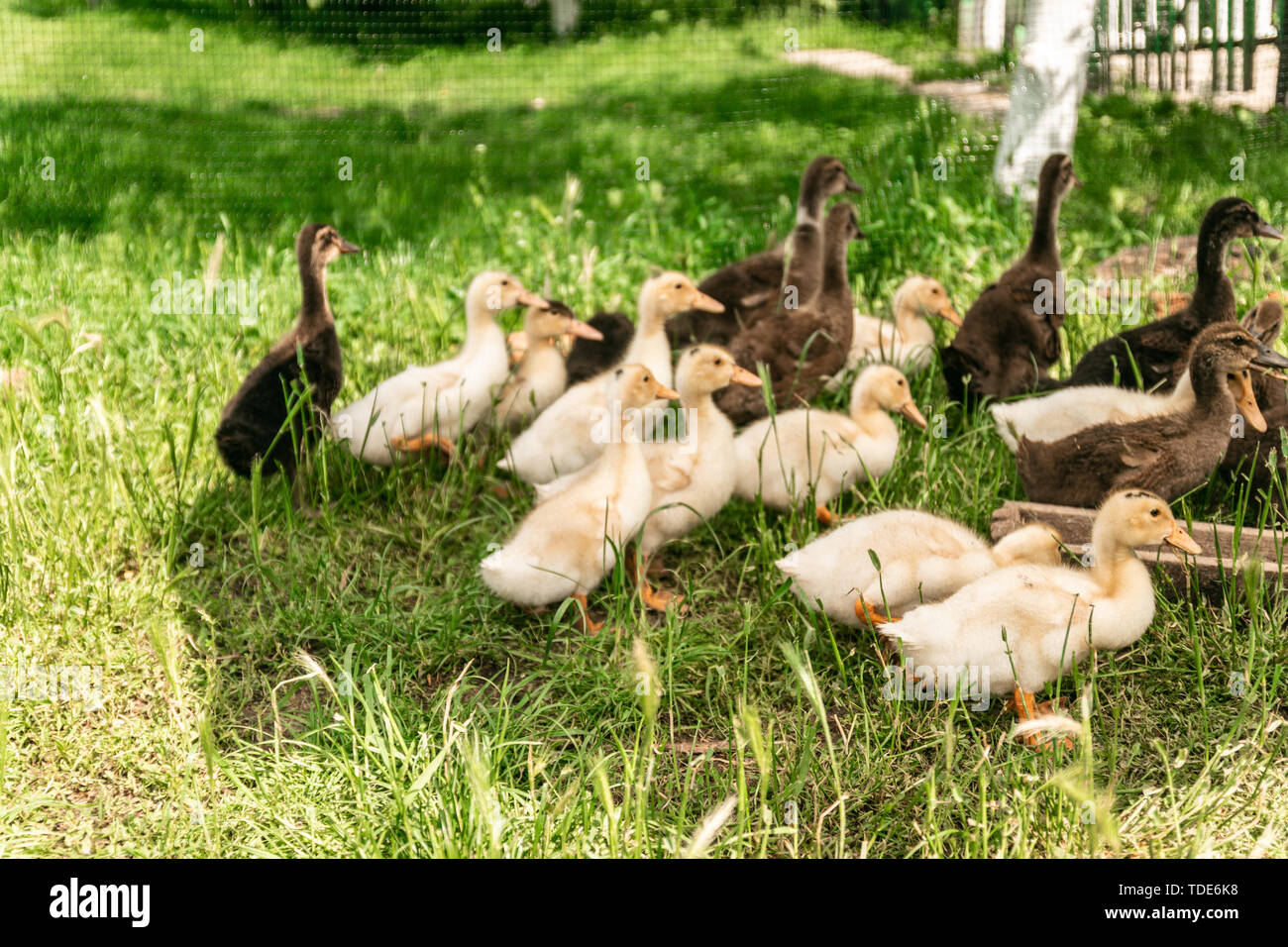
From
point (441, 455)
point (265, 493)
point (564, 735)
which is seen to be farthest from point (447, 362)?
point (564, 735)

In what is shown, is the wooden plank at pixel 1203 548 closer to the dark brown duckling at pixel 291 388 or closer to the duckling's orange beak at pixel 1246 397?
the duckling's orange beak at pixel 1246 397

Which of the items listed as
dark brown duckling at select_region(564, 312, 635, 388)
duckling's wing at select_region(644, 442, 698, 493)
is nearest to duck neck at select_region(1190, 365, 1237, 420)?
duckling's wing at select_region(644, 442, 698, 493)

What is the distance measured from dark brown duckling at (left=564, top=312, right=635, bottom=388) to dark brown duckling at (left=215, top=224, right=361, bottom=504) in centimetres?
119

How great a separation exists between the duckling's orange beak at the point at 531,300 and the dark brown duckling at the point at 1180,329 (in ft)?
6.85

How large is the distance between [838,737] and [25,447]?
2.99 meters

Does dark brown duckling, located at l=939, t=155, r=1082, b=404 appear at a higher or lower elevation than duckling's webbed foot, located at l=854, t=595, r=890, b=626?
higher

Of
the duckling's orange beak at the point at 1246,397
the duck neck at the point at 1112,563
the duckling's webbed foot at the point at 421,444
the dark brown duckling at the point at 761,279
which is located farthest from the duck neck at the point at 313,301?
the duckling's orange beak at the point at 1246,397

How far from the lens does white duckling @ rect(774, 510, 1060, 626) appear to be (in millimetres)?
3387

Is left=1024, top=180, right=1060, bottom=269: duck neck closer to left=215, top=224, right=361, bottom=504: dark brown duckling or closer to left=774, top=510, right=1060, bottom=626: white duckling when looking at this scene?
left=774, top=510, right=1060, bottom=626: white duckling

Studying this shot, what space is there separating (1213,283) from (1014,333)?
0.73 meters

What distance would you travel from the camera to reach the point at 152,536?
409cm

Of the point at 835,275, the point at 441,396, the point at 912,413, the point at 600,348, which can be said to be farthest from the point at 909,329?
the point at 441,396

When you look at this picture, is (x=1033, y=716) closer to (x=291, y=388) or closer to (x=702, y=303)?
(x=702, y=303)
